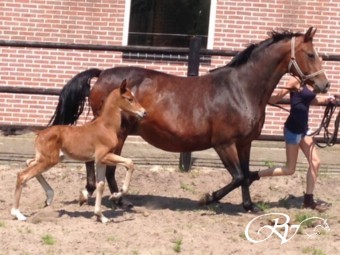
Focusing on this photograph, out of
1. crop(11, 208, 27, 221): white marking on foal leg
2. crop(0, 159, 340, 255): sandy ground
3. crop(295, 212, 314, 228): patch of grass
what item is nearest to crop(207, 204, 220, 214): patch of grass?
crop(0, 159, 340, 255): sandy ground

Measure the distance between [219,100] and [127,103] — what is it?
1163 mm

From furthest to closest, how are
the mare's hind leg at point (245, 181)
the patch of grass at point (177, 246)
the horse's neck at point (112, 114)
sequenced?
the mare's hind leg at point (245, 181) → the horse's neck at point (112, 114) → the patch of grass at point (177, 246)

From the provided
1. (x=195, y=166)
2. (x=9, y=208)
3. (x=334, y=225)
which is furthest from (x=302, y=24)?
(x=9, y=208)

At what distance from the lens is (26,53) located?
12477mm

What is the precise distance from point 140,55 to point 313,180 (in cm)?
480

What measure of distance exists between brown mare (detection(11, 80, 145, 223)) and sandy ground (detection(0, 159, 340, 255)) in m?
0.38

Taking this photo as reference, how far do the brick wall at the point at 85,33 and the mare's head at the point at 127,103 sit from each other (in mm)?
4995

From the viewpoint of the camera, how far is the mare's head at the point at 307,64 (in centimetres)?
807

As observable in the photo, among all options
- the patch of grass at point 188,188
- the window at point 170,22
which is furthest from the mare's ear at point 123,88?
the window at point 170,22

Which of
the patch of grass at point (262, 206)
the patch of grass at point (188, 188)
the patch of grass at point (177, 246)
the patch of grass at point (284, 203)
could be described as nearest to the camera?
the patch of grass at point (177, 246)

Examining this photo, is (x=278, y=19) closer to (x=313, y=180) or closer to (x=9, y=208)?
(x=313, y=180)

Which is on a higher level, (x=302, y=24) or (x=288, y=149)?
(x=302, y=24)

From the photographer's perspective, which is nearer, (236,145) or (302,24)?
(236,145)

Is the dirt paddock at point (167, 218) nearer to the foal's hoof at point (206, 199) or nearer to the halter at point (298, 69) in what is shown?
the foal's hoof at point (206, 199)
